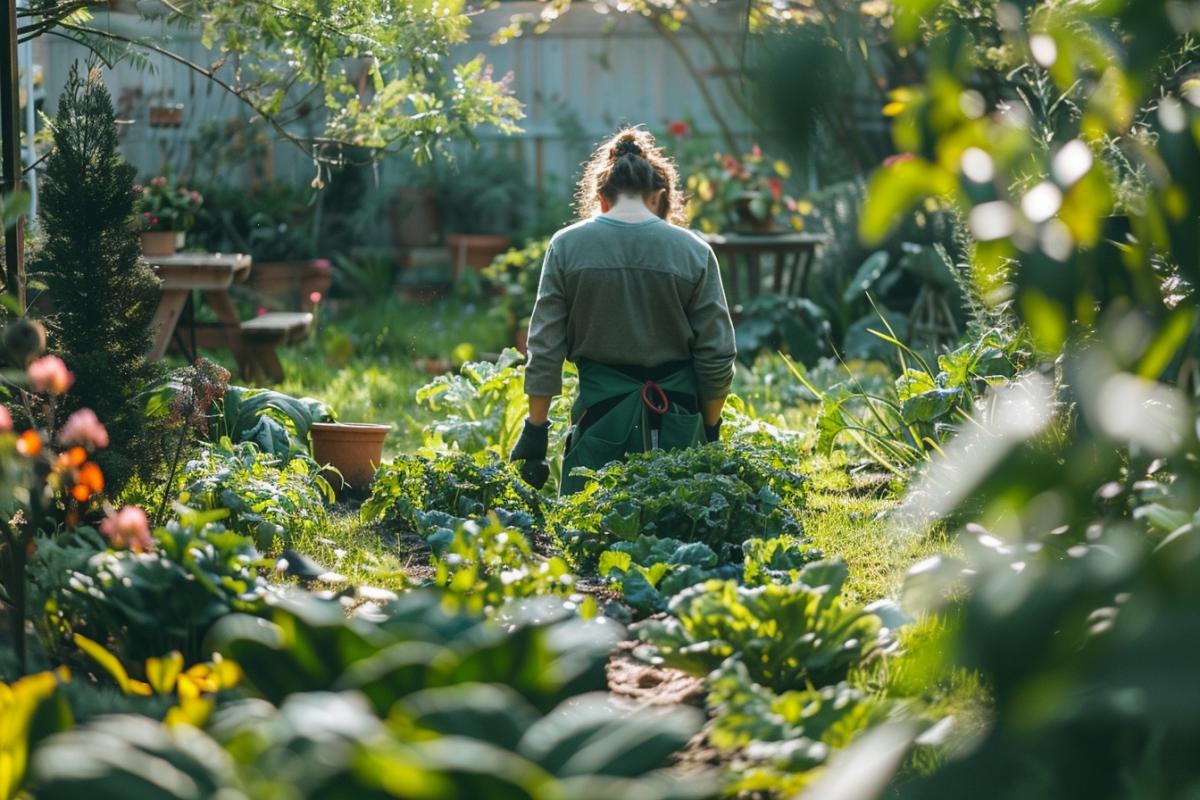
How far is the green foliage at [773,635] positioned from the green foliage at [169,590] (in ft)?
2.57

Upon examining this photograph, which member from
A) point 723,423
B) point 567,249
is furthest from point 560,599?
point 723,423

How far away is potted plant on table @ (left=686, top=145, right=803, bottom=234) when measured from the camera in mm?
8586

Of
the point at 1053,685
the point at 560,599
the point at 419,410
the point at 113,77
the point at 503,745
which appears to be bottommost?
the point at 419,410

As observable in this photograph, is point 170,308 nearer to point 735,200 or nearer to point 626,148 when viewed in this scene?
point 626,148

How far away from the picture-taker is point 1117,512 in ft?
9.84

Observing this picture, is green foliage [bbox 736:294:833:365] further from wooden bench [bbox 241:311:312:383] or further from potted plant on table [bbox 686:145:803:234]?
wooden bench [bbox 241:311:312:383]

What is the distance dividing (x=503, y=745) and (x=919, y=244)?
798 cm

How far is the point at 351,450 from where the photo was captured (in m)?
5.07

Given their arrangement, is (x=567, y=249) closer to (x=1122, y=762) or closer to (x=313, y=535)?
(x=313, y=535)

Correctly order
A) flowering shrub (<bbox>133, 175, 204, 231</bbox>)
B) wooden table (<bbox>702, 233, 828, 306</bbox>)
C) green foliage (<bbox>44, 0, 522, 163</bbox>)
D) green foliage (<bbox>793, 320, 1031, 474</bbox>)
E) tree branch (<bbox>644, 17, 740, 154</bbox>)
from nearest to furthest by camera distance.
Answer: green foliage (<bbox>44, 0, 522, 163</bbox>) < green foliage (<bbox>793, 320, 1031, 474</bbox>) < flowering shrub (<bbox>133, 175, 204, 231</bbox>) < wooden table (<bbox>702, 233, 828, 306</bbox>) < tree branch (<bbox>644, 17, 740, 154</bbox>)

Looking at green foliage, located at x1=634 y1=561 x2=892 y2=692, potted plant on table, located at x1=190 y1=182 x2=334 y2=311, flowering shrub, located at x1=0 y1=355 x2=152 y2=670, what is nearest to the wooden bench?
potted plant on table, located at x1=190 y1=182 x2=334 y2=311

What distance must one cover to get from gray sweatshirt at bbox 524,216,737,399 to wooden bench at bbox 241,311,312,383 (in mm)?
3272

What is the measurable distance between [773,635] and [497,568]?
66 centimetres

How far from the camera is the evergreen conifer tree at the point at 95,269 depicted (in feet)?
12.3
